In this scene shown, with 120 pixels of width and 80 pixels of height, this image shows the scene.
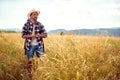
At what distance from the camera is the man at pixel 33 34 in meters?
8.83

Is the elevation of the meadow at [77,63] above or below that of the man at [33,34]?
below

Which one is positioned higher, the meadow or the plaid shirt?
the plaid shirt

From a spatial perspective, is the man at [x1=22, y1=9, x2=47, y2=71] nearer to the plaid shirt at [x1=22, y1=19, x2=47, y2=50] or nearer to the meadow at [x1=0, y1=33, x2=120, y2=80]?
the plaid shirt at [x1=22, y1=19, x2=47, y2=50]

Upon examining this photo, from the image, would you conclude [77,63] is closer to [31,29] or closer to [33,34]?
[33,34]

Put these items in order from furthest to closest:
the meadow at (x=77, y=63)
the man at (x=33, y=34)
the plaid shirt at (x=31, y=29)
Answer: the plaid shirt at (x=31, y=29) < the man at (x=33, y=34) < the meadow at (x=77, y=63)

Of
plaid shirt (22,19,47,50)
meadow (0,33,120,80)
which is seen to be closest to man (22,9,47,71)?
plaid shirt (22,19,47,50)

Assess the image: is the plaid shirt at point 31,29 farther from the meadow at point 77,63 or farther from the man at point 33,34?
the meadow at point 77,63

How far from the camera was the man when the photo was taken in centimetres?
883

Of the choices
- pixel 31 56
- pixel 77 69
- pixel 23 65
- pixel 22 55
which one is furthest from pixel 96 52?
pixel 22 55

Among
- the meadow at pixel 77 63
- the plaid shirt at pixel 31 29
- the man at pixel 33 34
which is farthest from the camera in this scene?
the plaid shirt at pixel 31 29

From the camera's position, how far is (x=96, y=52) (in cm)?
774

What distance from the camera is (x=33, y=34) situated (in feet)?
29.0

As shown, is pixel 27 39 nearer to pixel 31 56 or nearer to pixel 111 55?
pixel 31 56

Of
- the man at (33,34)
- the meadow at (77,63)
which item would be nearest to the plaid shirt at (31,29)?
the man at (33,34)
